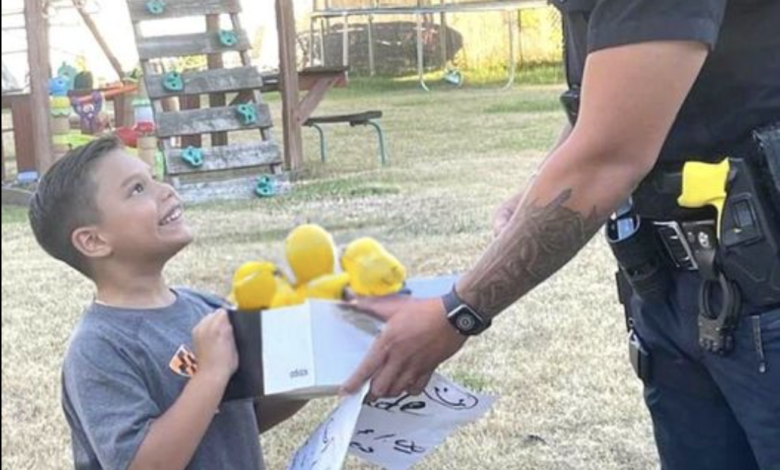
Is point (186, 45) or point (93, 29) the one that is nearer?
point (93, 29)

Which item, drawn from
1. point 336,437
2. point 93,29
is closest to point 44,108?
point 93,29

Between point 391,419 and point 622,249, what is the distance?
1.30 ft

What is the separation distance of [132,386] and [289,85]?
1.31 meters

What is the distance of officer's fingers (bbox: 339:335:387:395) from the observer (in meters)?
1.55

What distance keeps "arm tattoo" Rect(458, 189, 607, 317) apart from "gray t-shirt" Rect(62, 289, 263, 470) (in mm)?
382

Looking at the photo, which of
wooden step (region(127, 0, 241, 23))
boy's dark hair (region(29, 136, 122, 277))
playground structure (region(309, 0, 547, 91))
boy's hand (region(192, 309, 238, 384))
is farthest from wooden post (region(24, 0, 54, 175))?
boy's hand (region(192, 309, 238, 384))

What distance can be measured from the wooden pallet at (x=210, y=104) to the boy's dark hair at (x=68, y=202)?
37cm

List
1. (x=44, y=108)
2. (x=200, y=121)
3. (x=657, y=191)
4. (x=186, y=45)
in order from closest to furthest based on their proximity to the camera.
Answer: (x=657, y=191) < (x=186, y=45) < (x=200, y=121) < (x=44, y=108)

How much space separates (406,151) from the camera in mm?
2803

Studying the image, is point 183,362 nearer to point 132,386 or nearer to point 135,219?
point 132,386

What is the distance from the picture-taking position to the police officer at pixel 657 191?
147 centimetres

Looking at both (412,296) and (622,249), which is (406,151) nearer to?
(622,249)

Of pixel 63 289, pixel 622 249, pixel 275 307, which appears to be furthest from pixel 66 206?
pixel 63 289

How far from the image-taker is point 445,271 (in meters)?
1.79
